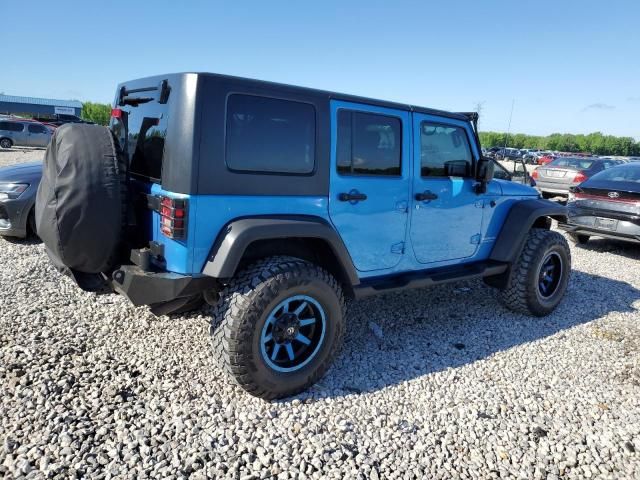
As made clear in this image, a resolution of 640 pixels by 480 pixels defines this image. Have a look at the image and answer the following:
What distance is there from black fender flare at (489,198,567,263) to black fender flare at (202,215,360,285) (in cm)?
210

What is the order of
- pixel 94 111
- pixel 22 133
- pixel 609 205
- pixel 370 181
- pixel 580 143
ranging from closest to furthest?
pixel 370 181 < pixel 609 205 < pixel 22 133 < pixel 94 111 < pixel 580 143

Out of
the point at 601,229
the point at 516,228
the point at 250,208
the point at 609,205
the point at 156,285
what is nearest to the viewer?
the point at 156,285

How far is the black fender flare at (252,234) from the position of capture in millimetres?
2650

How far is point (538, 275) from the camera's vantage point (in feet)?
14.8

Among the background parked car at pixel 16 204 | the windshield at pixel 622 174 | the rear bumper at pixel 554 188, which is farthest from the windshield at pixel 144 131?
the rear bumper at pixel 554 188

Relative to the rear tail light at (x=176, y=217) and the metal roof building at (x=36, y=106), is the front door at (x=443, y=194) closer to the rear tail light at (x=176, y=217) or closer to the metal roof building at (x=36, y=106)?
the rear tail light at (x=176, y=217)

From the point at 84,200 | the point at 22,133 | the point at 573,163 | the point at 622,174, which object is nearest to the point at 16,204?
the point at 84,200

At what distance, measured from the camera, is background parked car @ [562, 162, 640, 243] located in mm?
6898

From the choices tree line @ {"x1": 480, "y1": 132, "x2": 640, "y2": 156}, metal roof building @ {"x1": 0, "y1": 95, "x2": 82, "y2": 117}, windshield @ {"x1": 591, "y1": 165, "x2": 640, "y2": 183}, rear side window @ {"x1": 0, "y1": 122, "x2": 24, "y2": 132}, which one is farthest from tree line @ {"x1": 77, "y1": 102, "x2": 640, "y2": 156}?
windshield @ {"x1": 591, "y1": 165, "x2": 640, "y2": 183}

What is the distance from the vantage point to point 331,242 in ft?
10.1

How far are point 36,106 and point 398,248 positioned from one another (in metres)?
69.6

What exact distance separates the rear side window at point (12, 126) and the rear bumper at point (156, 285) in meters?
23.9

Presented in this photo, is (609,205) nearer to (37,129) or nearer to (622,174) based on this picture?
(622,174)

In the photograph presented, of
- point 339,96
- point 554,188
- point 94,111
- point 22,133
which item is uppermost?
point 94,111
